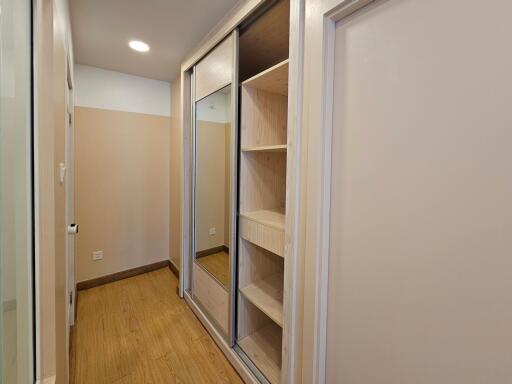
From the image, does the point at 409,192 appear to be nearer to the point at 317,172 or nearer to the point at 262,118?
the point at 317,172

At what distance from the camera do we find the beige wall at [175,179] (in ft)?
9.43

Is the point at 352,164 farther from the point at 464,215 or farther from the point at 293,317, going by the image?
the point at 293,317

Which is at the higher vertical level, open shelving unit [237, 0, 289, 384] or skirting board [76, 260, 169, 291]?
open shelving unit [237, 0, 289, 384]

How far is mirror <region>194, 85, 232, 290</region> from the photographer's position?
182 centimetres

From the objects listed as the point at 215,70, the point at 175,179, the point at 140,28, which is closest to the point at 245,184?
the point at 215,70

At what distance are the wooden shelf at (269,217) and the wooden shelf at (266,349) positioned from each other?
896 mm

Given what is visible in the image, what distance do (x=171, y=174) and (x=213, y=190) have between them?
1.30m

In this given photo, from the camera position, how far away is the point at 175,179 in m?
2.99

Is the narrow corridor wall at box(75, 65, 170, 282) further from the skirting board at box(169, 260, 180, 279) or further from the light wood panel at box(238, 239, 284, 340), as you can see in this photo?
the light wood panel at box(238, 239, 284, 340)

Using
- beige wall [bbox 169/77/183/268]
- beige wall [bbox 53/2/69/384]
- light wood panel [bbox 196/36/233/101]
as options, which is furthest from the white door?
beige wall [bbox 169/77/183/268]

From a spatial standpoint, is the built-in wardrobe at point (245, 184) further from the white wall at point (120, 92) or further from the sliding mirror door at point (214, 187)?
the white wall at point (120, 92)

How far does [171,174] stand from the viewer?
312 cm

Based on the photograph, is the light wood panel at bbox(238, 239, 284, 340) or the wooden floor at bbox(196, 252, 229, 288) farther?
the wooden floor at bbox(196, 252, 229, 288)

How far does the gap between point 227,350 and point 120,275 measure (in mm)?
1797
